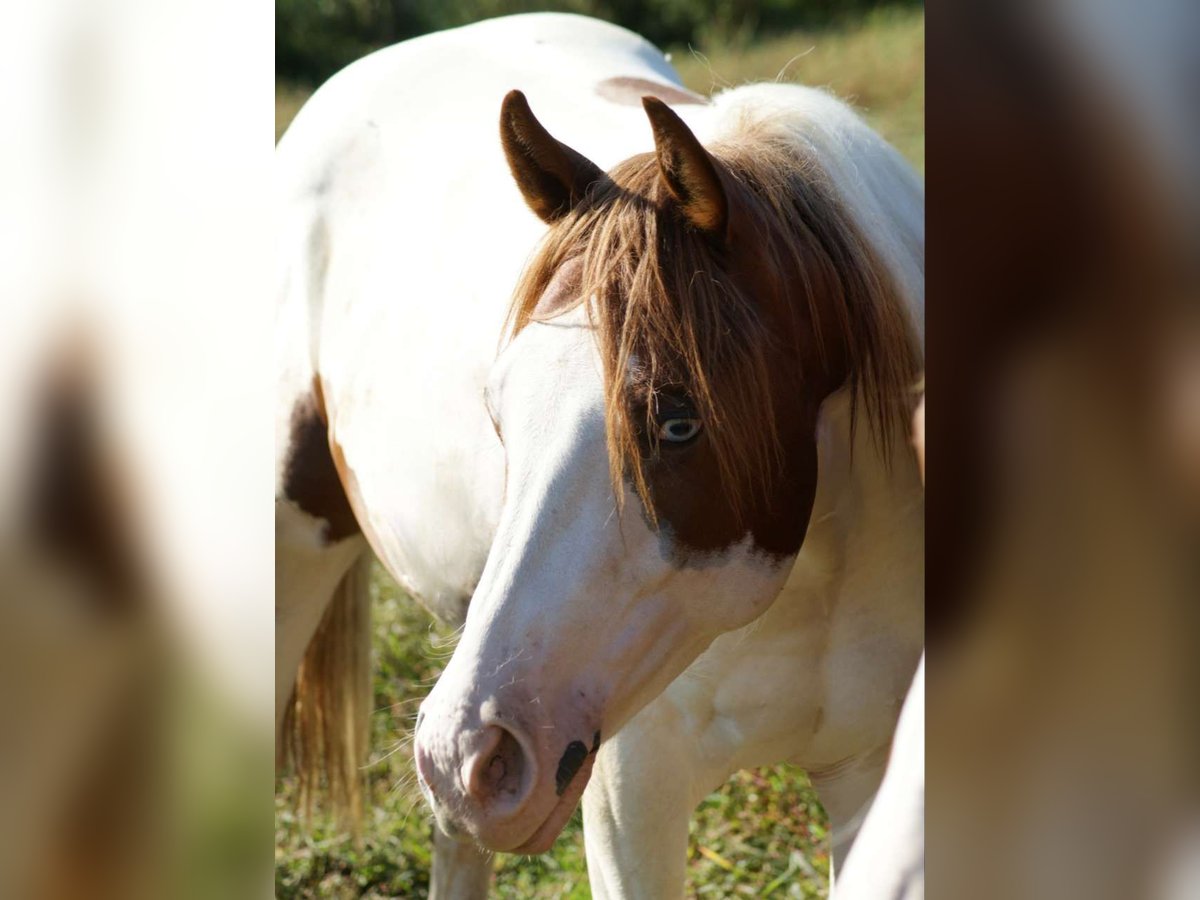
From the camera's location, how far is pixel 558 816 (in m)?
0.96

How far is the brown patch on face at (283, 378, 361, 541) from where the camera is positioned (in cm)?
158

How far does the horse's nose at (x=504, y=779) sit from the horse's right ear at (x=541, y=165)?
17.1 inches

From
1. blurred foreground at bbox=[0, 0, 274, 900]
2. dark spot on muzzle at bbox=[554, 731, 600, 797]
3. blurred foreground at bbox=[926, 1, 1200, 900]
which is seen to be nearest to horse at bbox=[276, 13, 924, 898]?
dark spot on muzzle at bbox=[554, 731, 600, 797]

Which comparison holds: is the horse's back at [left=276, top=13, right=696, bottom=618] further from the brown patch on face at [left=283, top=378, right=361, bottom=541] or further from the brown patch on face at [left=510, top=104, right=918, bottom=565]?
the brown patch on face at [left=510, top=104, right=918, bottom=565]

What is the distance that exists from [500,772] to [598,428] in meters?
0.26

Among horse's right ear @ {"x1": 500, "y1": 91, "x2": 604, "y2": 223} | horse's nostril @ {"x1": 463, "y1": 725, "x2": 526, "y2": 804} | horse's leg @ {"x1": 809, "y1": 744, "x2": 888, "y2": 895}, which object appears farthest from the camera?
horse's leg @ {"x1": 809, "y1": 744, "x2": 888, "y2": 895}

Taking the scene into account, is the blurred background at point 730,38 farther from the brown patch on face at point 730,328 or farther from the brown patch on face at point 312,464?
the brown patch on face at point 312,464

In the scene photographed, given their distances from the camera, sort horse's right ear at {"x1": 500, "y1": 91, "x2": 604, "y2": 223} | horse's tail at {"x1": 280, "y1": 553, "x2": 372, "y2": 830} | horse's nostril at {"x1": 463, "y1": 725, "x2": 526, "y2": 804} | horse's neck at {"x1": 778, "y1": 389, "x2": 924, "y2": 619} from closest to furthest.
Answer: horse's nostril at {"x1": 463, "y1": 725, "x2": 526, "y2": 804} → horse's right ear at {"x1": 500, "y1": 91, "x2": 604, "y2": 223} → horse's neck at {"x1": 778, "y1": 389, "x2": 924, "y2": 619} → horse's tail at {"x1": 280, "y1": 553, "x2": 372, "y2": 830}

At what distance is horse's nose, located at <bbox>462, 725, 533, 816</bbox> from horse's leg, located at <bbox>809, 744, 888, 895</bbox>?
18.0 inches

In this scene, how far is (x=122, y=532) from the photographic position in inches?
44.0

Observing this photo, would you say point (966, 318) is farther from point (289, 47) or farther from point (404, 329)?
point (289, 47)

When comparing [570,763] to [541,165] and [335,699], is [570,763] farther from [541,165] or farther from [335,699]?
[335,699]

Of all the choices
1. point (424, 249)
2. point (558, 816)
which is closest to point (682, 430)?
point (558, 816)

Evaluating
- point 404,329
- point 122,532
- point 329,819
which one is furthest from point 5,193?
point 329,819
